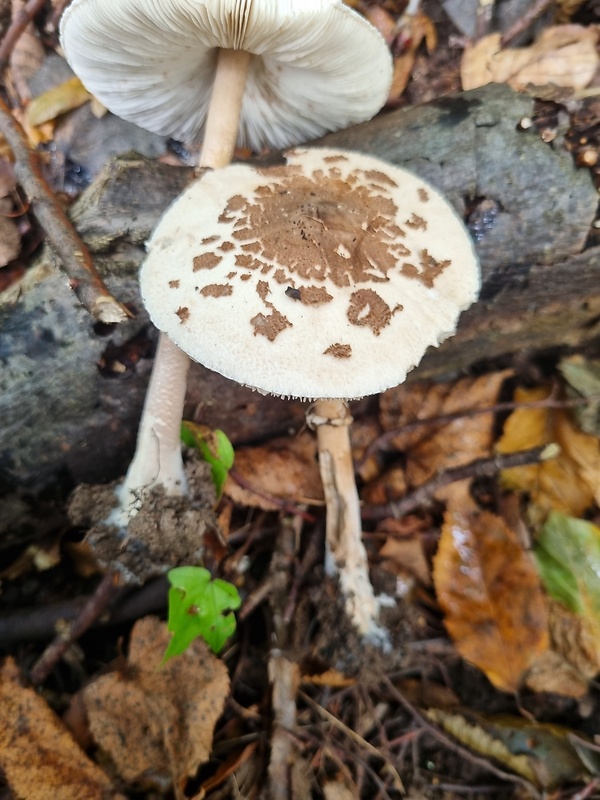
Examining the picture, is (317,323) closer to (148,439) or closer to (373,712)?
(148,439)

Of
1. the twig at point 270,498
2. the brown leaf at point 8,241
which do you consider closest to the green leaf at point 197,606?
the twig at point 270,498

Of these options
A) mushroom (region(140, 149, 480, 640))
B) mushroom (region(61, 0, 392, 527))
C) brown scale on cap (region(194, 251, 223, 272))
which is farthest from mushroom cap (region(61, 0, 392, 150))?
brown scale on cap (region(194, 251, 223, 272))

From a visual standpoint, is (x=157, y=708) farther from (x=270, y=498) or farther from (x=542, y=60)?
(x=542, y=60)

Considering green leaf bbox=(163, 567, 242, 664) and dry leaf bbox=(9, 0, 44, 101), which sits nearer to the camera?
green leaf bbox=(163, 567, 242, 664)

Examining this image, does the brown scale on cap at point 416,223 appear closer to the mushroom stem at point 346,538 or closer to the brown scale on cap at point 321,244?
the brown scale on cap at point 321,244

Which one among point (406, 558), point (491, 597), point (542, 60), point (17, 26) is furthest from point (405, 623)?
point (17, 26)

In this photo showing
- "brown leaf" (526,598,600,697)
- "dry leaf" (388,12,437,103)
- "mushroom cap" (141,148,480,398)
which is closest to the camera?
"mushroom cap" (141,148,480,398)

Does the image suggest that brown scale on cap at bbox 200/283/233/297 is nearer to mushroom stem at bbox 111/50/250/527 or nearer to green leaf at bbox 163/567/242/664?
mushroom stem at bbox 111/50/250/527

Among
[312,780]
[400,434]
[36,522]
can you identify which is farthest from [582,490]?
[36,522]
